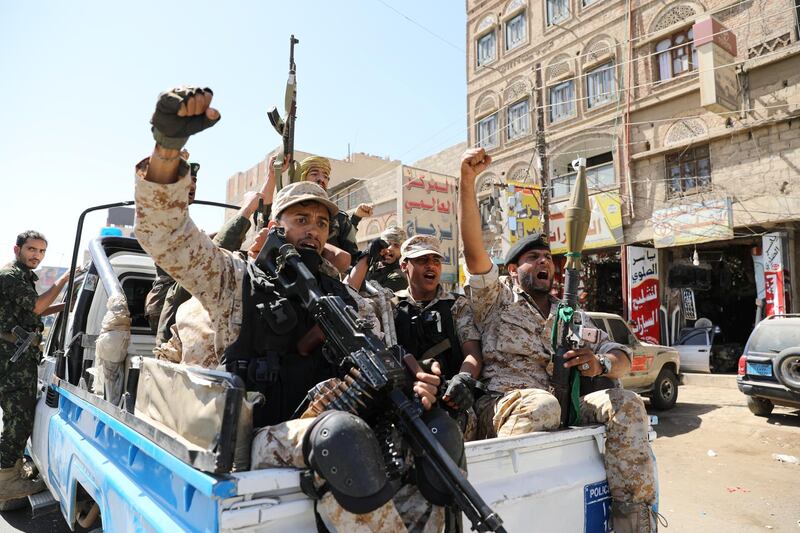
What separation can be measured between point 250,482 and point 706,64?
13474 millimetres

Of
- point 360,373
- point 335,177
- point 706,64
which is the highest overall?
point 335,177

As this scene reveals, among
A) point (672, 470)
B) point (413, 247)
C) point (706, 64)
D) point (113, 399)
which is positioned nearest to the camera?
point (113, 399)

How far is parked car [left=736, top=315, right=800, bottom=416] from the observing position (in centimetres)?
702

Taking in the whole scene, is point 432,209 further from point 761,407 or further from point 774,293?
point 761,407

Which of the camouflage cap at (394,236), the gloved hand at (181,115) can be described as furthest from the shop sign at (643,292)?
the gloved hand at (181,115)

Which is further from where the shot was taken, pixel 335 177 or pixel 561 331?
pixel 335 177

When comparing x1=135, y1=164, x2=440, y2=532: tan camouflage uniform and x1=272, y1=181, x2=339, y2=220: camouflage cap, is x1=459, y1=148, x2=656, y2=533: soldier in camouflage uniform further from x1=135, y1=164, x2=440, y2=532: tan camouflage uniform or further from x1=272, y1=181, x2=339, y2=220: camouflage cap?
x1=135, y1=164, x2=440, y2=532: tan camouflage uniform

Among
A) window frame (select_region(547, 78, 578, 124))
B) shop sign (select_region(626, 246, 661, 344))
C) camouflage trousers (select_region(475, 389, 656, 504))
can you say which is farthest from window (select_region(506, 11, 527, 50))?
camouflage trousers (select_region(475, 389, 656, 504))

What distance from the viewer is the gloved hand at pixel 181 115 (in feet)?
4.81

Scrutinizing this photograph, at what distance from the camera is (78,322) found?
3.42 metres

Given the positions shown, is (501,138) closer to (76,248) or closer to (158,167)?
(76,248)

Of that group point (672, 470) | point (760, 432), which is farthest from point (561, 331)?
Result: point (760, 432)

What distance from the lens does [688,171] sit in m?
13.0

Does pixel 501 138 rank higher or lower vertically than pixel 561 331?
higher
